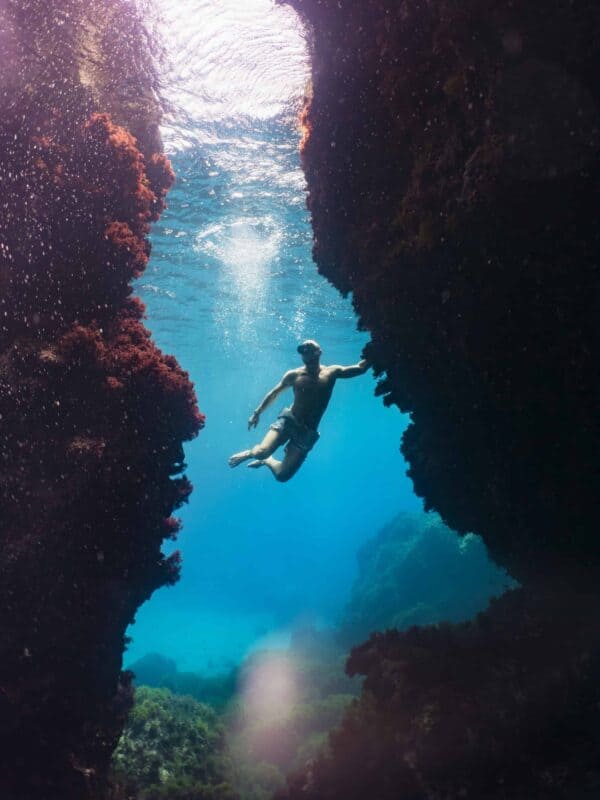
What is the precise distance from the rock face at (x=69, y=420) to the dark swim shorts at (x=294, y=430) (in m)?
3.69

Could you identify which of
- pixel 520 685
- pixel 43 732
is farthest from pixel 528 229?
pixel 43 732

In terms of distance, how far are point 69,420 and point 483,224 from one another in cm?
431

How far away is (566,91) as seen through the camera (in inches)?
121

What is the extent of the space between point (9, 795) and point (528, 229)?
6.59 m

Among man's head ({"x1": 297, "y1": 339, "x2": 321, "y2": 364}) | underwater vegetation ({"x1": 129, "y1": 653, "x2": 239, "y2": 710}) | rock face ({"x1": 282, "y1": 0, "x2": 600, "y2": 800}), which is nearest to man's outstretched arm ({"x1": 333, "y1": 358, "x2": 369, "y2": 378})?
man's head ({"x1": 297, "y1": 339, "x2": 321, "y2": 364})

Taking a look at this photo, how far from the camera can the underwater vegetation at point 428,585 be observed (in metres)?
20.0

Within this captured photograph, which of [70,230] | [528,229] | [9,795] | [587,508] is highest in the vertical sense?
[70,230]

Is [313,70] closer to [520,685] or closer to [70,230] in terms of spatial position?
[70,230]

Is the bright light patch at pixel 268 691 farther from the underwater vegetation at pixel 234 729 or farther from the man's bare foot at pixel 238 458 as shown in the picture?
the man's bare foot at pixel 238 458

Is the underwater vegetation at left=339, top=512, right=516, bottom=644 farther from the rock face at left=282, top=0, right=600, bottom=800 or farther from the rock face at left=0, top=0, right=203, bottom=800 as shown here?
the rock face at left=0, top=0, right=203, bottom=800

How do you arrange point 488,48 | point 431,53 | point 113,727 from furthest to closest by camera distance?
1. point 113,727
2. point 431,53
3. point 488,48

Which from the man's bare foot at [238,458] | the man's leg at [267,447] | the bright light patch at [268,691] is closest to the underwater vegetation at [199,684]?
the bright light patch at [268,691]

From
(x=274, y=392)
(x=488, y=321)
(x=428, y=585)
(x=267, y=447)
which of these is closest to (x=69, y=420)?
(x=488, y=321)

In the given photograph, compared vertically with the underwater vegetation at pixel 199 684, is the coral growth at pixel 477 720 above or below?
below
